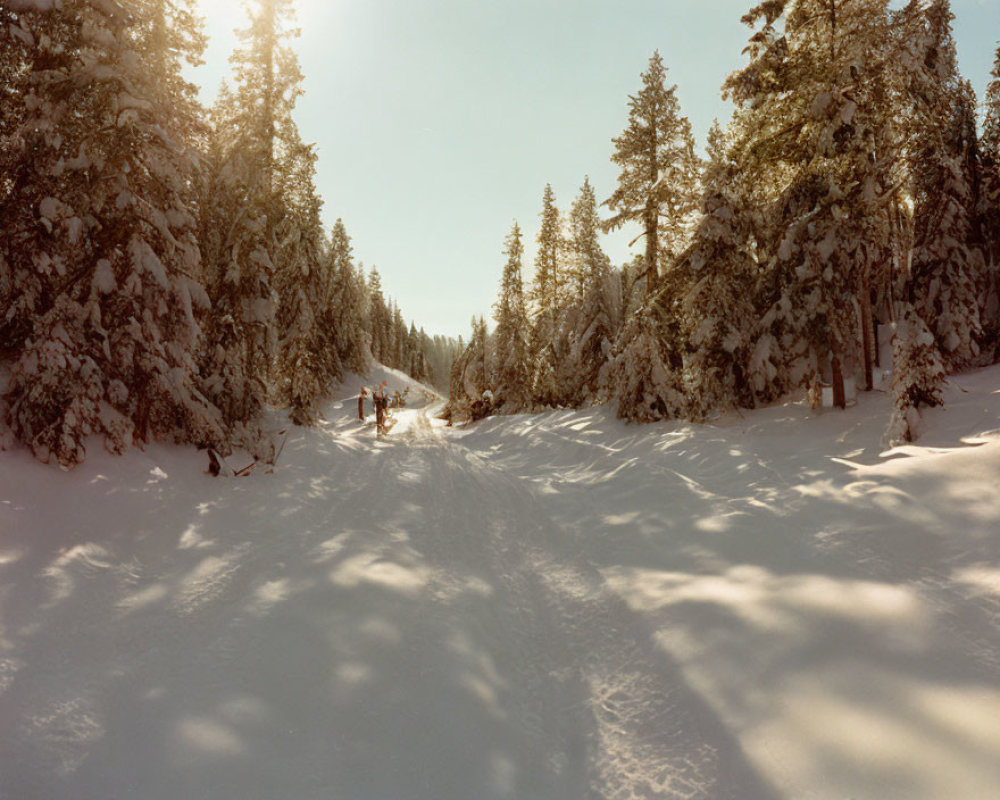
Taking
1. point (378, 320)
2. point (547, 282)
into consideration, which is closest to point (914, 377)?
point (547, 282)

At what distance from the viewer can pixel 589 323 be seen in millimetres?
27703

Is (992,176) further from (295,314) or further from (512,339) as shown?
(295,314)

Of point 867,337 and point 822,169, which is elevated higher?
point 822,169

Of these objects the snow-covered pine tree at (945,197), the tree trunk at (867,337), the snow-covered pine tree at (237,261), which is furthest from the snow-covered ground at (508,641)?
the snow-covered pine tree at (945,197)

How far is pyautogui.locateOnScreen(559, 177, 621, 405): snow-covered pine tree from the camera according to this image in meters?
27.2

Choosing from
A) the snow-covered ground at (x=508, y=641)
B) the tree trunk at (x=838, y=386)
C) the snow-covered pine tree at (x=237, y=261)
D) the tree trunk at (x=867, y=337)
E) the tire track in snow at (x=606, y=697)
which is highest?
the snow-covered pine tree at (x=237, y=261)

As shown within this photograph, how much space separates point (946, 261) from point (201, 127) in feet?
74.1

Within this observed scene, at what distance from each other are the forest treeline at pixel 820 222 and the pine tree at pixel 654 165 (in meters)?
0.06

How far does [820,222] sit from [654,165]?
10.6 meters

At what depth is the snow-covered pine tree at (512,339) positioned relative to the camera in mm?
33781

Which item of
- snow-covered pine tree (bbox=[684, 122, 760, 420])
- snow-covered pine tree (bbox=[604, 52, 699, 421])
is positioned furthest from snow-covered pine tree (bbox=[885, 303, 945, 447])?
snow-covered pine tree (bbox=[604, 52, 699, 421])

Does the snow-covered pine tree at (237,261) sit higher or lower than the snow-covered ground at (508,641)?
higher

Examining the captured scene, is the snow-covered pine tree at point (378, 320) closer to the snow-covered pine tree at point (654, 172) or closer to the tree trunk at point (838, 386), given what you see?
the snow-covered pine tree at point (654, 172)

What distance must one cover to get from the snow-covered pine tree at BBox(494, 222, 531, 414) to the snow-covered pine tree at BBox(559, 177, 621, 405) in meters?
4.48
